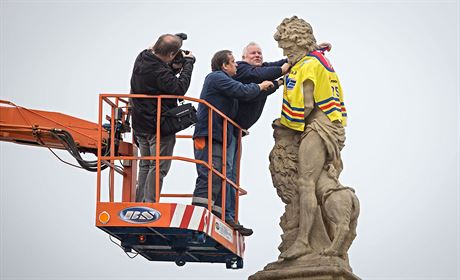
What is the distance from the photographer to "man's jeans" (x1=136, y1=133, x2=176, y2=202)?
23438 millimetres

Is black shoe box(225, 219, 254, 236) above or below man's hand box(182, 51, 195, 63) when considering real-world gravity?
below

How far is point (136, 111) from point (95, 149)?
161 centimetres

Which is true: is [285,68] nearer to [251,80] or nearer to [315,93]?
[251,80]

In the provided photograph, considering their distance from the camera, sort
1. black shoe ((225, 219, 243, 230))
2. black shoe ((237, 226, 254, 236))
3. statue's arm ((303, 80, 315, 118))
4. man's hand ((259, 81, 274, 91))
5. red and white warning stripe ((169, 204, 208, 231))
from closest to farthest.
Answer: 1. red and white warning stripe ((169, 204, 208, 231))
2. statue's arm ((303, 80, 315, 118))
3. black shoe ((225, 219, 243, 230))
4. man's hand ((259, 81, 274, 91))
5. black shoe ((237, 226, 254, 236))

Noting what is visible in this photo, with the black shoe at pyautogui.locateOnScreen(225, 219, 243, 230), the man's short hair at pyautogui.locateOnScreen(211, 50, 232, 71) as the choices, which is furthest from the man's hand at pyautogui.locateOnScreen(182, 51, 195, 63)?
the black shoe at pyautogui.locateOnScreen(225, 219, 243, 230)

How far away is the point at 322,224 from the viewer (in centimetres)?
2344

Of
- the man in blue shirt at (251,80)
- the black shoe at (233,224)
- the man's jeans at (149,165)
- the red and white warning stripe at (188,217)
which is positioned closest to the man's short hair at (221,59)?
the man in blue shirt at (251,80)

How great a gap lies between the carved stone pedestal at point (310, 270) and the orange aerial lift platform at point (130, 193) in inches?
40.9

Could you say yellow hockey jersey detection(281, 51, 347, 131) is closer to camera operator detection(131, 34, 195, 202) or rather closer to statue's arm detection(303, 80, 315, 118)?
statue's arm detection(303, 80, 315, 118)

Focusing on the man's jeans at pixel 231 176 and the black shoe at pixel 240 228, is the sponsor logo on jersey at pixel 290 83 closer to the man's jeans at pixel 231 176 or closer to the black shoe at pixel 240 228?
the man's jeans at pixel 231 176

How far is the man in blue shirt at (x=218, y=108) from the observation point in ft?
78.6

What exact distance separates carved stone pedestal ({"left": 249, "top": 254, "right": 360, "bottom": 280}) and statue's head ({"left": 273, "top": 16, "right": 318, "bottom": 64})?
3.26 meters

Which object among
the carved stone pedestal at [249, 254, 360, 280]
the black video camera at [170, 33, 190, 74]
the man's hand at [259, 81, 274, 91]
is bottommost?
the carved stone pedestal at [249, 254, 360, 280]

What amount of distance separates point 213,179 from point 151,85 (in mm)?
1778
